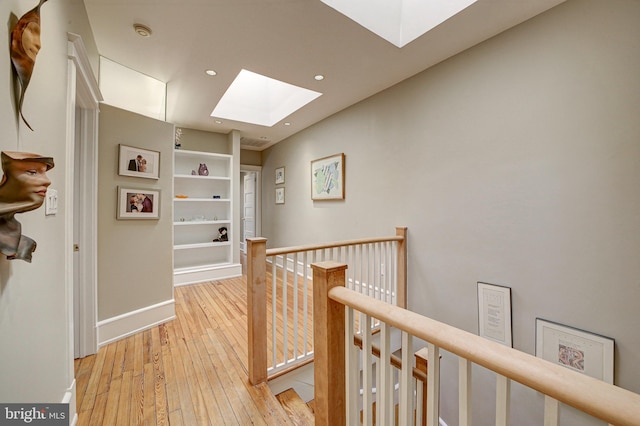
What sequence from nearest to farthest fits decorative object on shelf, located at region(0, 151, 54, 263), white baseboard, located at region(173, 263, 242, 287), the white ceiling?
decorative object on shelf, located at region(0, 151, 54, 263) → the white ceiling → white baseboard, located at region(173, 263, 242, 287)

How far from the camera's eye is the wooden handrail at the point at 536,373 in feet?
1.41

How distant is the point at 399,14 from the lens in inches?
84.8

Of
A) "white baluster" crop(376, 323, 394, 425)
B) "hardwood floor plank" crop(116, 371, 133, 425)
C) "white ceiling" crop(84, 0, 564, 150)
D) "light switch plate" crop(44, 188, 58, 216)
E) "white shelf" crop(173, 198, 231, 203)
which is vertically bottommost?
"hardwood floor plank" crop(116, 371, 133, 425)

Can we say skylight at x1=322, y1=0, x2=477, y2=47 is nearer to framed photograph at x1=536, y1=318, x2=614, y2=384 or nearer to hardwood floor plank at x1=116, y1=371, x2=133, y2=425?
framed photograph at x1=536, y1=318, x2=614, y2=384

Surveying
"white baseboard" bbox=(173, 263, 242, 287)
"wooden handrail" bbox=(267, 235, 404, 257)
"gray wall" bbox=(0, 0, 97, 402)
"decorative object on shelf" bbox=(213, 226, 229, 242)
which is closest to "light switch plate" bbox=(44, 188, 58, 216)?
"gray wall" bbox=(0, 0, 97, 402)

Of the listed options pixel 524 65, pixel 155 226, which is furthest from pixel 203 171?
pixel 524 65

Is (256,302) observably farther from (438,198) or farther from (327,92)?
(327,92)

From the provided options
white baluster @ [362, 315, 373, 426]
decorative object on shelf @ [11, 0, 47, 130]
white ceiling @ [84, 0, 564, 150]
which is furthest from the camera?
white ceiling @ [84, 0, 564, 150]

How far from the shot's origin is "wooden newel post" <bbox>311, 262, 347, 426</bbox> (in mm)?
994

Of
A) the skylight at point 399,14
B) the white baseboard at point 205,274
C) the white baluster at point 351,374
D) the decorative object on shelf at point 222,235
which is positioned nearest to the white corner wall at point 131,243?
the white baseboard at point 205,274

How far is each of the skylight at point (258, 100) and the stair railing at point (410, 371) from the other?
3071 mm

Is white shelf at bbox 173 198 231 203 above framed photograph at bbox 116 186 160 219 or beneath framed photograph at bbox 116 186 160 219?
above

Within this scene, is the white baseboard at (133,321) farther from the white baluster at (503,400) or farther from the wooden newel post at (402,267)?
the white baluster at (503,400)

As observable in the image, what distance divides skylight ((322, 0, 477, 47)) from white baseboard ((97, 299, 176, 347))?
3.04m
